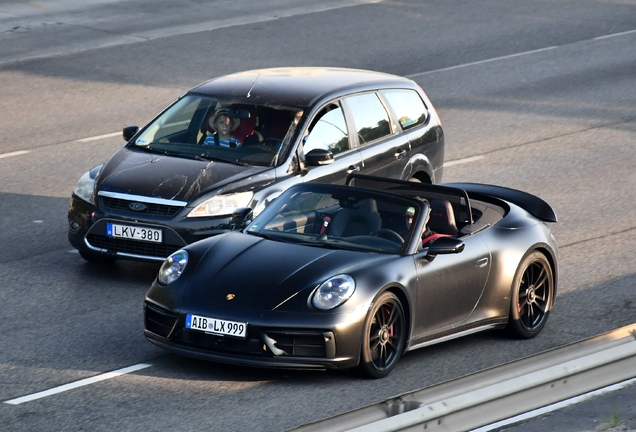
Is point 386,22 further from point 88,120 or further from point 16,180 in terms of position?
point 16,180

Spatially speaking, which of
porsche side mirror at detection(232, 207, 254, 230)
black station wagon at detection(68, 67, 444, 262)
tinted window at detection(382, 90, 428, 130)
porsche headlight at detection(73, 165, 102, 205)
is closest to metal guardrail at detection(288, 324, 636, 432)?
porsche side mirror at detection(232, 207, 254, 230)

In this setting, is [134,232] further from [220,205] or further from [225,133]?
[225,133]

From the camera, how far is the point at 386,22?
81.0 ft

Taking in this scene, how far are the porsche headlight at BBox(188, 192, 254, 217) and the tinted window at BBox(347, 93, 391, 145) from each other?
179cm

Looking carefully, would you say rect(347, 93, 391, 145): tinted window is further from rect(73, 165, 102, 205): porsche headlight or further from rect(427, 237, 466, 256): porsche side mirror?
rect(427, 237, 466, 256): porsche side mirror

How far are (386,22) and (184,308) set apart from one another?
17.1 m

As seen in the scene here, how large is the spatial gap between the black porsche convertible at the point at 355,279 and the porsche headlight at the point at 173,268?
0.01 meters

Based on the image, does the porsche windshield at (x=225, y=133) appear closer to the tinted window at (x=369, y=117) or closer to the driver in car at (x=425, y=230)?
the tinted window at (x=369, y=117)

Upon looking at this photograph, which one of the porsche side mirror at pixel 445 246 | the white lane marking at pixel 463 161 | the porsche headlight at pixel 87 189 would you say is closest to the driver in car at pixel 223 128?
the porsche headlight at pixel 87 189

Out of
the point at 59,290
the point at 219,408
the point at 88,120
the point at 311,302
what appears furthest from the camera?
the point at 88,120

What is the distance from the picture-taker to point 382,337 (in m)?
8.48

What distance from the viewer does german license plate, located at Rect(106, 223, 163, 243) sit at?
10633 millimetres

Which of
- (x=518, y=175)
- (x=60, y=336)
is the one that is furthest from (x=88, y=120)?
(x=60, y=336)

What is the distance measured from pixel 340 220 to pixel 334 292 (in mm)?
996
